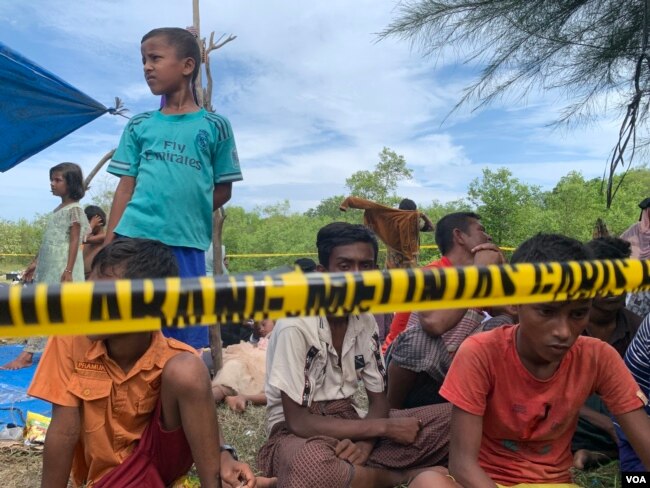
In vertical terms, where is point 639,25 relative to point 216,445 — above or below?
above

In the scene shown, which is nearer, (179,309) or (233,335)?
(179,309)

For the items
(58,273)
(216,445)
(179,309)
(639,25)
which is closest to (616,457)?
(216,445)

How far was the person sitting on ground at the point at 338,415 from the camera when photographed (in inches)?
69.9

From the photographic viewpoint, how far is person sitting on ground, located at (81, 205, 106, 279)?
5.04 meters

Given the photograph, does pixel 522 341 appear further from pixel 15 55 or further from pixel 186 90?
pixel 15 55

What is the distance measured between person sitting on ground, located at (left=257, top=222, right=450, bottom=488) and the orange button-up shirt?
0.43 meters

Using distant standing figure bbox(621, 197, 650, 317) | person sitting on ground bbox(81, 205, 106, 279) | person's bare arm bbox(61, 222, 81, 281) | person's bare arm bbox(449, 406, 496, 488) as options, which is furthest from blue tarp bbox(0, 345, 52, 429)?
distant standing figure bbox(621, 197, 650, 317)

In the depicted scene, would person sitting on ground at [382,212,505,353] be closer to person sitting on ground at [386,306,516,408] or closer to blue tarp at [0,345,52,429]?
person sitting on ground at [386,306,516,408]

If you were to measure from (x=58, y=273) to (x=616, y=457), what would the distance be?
3.91 meters

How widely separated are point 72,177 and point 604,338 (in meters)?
3.69

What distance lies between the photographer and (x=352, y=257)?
2164mm

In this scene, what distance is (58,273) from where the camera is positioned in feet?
14.3

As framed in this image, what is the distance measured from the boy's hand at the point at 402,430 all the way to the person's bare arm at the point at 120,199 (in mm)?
1338

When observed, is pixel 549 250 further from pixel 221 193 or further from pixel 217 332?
pixel 217 332
